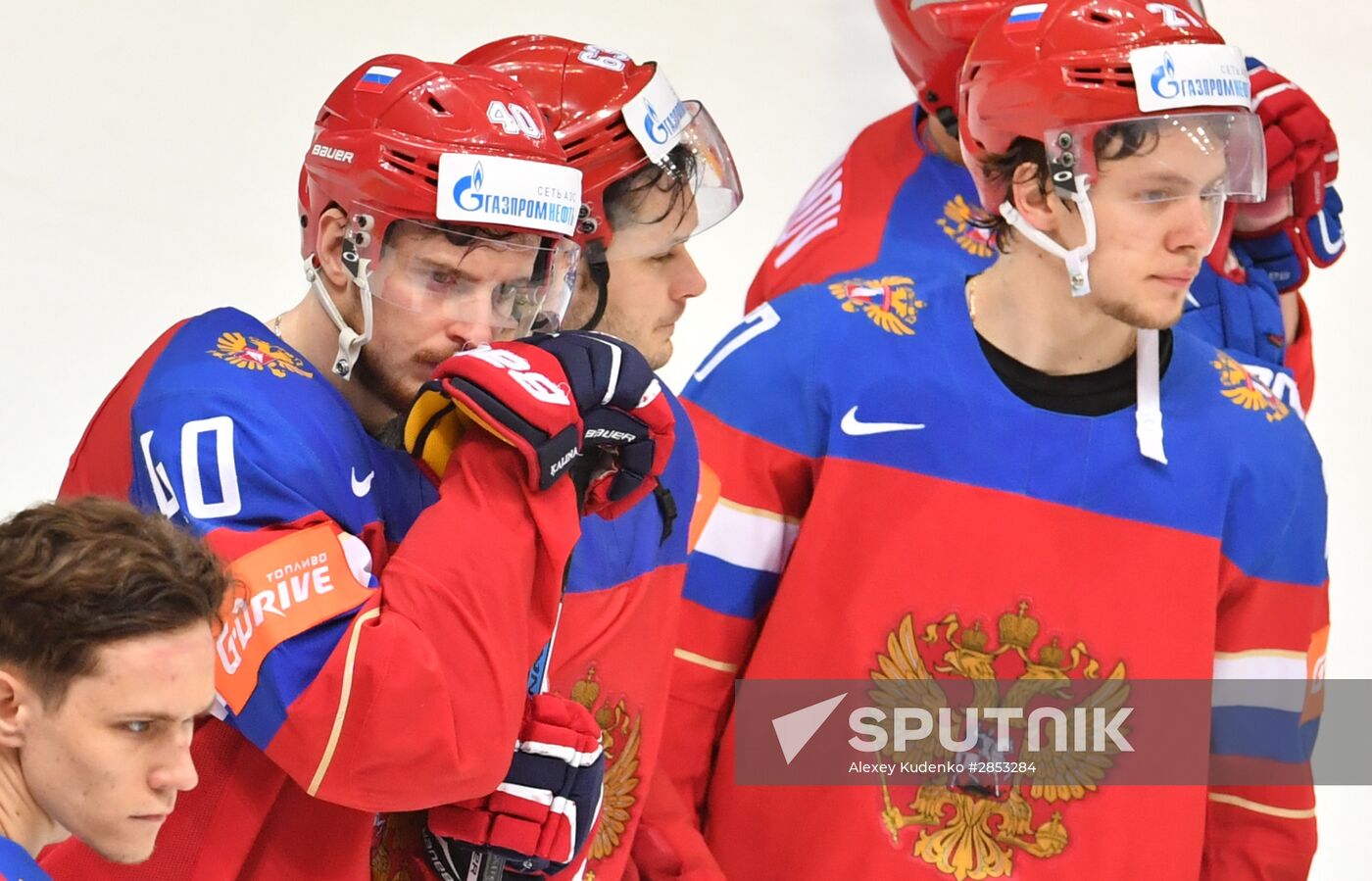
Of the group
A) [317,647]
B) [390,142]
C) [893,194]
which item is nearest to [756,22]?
[893,194]

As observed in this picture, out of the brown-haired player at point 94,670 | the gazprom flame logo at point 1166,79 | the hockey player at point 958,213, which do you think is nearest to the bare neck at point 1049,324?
the gazprom flame logo at point 1166,79

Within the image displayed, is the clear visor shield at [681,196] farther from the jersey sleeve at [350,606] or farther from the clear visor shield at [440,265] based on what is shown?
the jersey sleeve at [350,606]

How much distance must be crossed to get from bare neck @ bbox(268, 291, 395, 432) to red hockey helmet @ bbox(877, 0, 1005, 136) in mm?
1180

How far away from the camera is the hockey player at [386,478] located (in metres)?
1.65

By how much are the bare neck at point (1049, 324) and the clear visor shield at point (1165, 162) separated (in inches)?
4.0

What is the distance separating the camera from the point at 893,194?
9.52ft

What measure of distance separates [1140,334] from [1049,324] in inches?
4.6

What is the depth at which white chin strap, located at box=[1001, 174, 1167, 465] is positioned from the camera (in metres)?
2.29

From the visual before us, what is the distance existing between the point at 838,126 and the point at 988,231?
1.34 m

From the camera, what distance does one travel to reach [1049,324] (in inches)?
92.1

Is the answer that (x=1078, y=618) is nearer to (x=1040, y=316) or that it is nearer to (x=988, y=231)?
(x=1040, y=316)

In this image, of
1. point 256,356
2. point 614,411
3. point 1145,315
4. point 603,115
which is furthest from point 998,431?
point 256,356

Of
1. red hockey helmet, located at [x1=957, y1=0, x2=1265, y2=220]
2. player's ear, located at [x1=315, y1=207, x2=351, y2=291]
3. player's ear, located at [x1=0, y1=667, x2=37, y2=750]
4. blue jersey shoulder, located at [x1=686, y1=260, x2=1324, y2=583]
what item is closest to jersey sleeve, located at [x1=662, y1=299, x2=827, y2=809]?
blue jersey shoulder, located at [x1=686, y1=260, x2=1324, y2=583]

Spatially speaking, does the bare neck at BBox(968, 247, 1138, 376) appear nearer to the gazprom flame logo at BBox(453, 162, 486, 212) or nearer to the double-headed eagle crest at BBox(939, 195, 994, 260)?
the double-headed eagle crest at BBox(939, 195, 994, 260)
